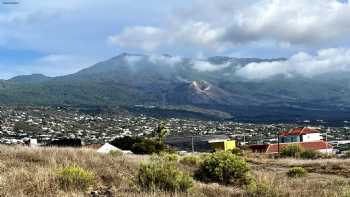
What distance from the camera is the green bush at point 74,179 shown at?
1257cm

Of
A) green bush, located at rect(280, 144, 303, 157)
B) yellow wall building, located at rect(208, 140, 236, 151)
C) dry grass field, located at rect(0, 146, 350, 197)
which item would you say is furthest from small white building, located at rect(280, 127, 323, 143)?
dry grass field, located at rect(0, 146, 350, 197)

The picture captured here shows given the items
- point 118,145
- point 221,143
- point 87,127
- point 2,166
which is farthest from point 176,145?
point 2,166

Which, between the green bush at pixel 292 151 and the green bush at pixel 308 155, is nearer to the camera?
the green bush at pixel 308 155

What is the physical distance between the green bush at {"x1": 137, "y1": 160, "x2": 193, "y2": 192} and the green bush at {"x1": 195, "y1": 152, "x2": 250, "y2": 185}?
5020 mm

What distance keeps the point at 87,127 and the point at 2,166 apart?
15968 centimetres

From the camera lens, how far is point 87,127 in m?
173

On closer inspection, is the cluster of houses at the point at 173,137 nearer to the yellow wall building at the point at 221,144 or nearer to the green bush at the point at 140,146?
the yellow wall building at the point at 221,144

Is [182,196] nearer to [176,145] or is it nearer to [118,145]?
[118,145]

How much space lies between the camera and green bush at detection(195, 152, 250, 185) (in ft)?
60.9

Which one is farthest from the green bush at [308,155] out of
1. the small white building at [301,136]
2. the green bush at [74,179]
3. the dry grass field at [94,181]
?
the small white building at [301,136]

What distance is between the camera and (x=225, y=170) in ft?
61.6

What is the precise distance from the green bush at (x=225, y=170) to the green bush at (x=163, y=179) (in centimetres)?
502

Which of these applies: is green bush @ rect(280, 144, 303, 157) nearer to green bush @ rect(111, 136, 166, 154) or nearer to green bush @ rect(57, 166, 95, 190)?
green bush @ rect(111, 136, 166, 154)

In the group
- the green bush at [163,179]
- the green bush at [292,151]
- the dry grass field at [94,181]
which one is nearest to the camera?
the dry grass field at [94,181]
